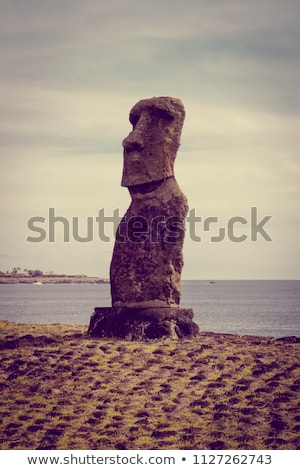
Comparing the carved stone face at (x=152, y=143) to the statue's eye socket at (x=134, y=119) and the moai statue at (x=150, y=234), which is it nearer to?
the moai statue at (x=150, y=234)

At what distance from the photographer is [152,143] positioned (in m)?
19.6

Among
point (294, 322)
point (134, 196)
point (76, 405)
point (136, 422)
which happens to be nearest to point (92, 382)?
point (76, 405)

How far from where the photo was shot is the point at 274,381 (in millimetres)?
16203

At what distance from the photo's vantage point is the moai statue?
19297 mm

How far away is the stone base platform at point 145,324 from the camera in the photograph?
18.9 m

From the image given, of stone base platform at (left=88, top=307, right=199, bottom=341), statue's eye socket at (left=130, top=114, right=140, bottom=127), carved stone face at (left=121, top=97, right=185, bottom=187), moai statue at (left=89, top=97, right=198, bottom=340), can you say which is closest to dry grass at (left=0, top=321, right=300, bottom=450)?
stone base platform at (left=88, top=307, right=199, bottom=341)

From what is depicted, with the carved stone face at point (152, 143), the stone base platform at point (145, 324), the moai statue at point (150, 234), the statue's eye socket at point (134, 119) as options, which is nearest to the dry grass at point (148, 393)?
the stone base platform at point (145, 324)

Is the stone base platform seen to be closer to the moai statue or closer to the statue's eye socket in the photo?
the moai statue

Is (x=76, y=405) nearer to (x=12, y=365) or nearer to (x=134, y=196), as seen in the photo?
(x=12, y=365)

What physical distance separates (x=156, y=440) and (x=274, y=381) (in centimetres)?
328

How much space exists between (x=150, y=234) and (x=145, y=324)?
2.05 metres
